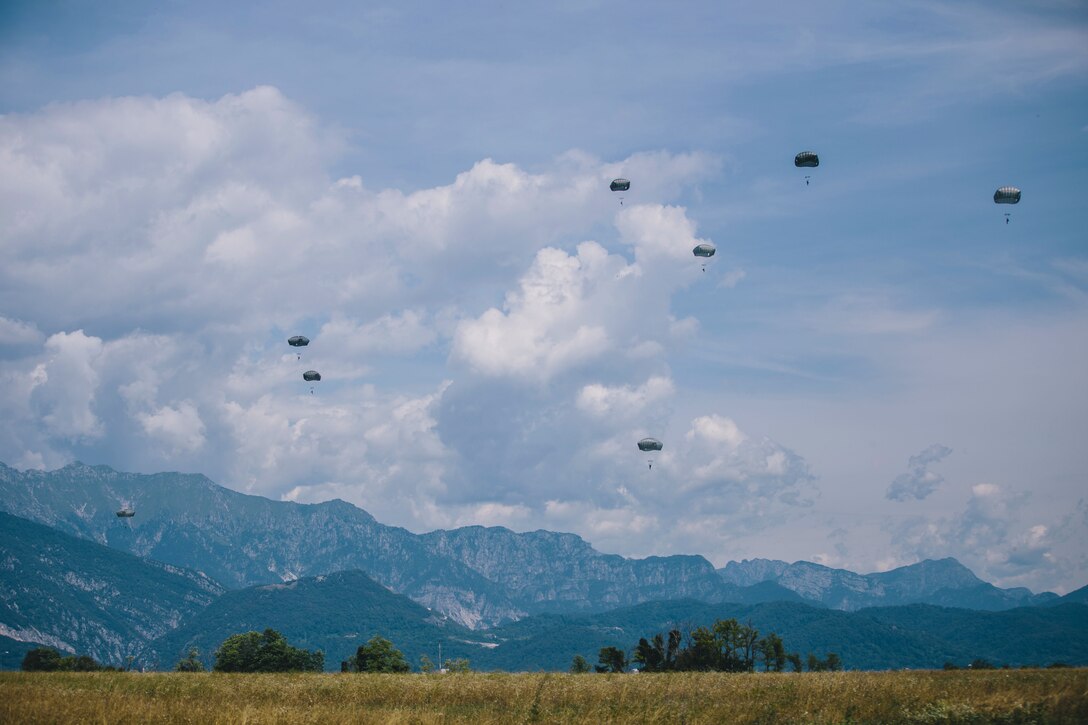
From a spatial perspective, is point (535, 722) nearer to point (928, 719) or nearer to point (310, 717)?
point (310, 717)

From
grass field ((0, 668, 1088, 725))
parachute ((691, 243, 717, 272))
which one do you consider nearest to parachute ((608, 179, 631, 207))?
parachute ((691, 243, 717, 272))

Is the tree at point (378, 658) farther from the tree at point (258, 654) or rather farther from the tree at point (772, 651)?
the tree at point (772, 651)

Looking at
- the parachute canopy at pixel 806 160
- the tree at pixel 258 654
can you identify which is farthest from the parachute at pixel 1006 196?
the tree at pixel 258 654

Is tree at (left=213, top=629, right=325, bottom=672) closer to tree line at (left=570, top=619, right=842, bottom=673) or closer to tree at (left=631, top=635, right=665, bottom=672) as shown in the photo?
tree line at (left=570, top=619, right=842, bottom=673)

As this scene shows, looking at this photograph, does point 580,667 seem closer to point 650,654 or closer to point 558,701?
point 650,654

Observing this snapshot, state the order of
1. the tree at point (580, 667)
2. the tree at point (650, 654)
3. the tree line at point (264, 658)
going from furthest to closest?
the tree line at point (264, 658) → the tree at point (650, 654) → the tree at point (580, 667)
